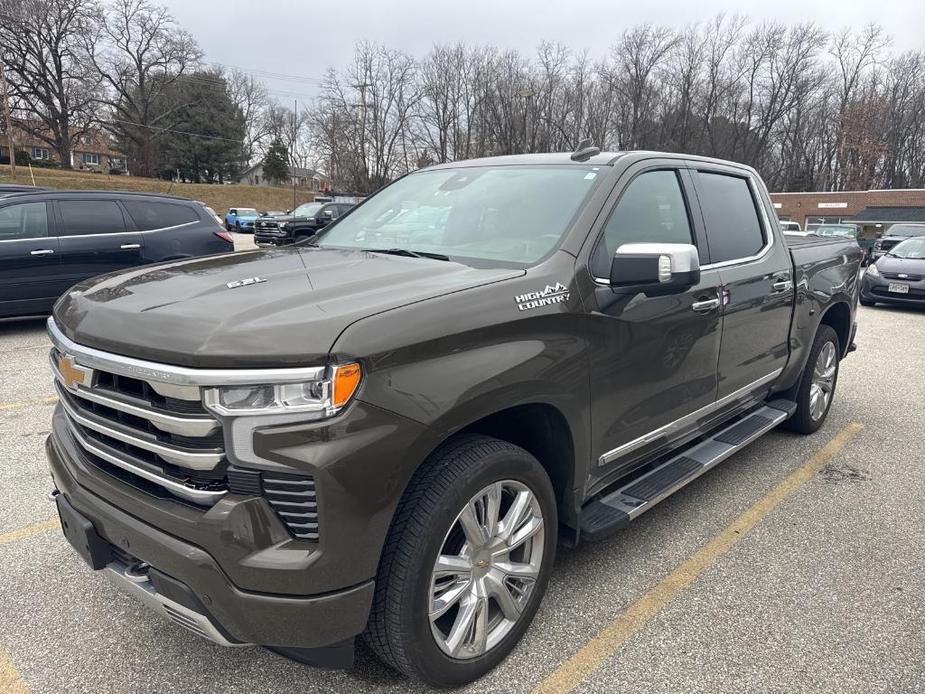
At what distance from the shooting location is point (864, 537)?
133 inches

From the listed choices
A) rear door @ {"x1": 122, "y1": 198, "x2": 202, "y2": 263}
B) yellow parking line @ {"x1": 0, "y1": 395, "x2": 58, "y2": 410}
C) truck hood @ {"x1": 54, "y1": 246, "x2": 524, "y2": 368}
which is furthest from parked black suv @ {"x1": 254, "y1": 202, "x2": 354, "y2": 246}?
truck hood @ {"x1": 54, "y1": 246, "x2": 524, "y2": 368}

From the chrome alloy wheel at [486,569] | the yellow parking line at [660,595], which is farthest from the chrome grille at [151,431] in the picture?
the yellow parking line at [660,595]

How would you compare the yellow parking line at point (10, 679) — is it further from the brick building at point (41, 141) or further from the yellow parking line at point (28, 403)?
the brick building at point (41, 141)

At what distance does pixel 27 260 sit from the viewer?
25.1 ft

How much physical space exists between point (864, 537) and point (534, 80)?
62.0 metres

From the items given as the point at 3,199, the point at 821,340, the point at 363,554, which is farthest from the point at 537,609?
the point at 3,199

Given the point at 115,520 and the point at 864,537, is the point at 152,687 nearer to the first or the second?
the point at 115,520

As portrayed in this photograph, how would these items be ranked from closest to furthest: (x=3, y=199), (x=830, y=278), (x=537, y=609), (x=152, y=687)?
1. (x=152, y=687)
2. (x=537, y=609)
3. (x=830, y=278)
4. (x=3, y=199)

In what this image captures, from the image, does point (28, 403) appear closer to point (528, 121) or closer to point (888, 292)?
point (888, 292)

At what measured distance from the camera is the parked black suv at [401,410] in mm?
1723

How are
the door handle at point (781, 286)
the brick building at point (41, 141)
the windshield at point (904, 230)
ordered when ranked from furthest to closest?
the brick building at point (41, 141), the windshield at point (904, 230), the door handle at point (781, 286)

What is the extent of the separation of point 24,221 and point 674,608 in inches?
338

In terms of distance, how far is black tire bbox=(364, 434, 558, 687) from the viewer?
1.91 metres

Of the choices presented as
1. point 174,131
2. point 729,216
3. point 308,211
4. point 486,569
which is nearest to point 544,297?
point 486,569
